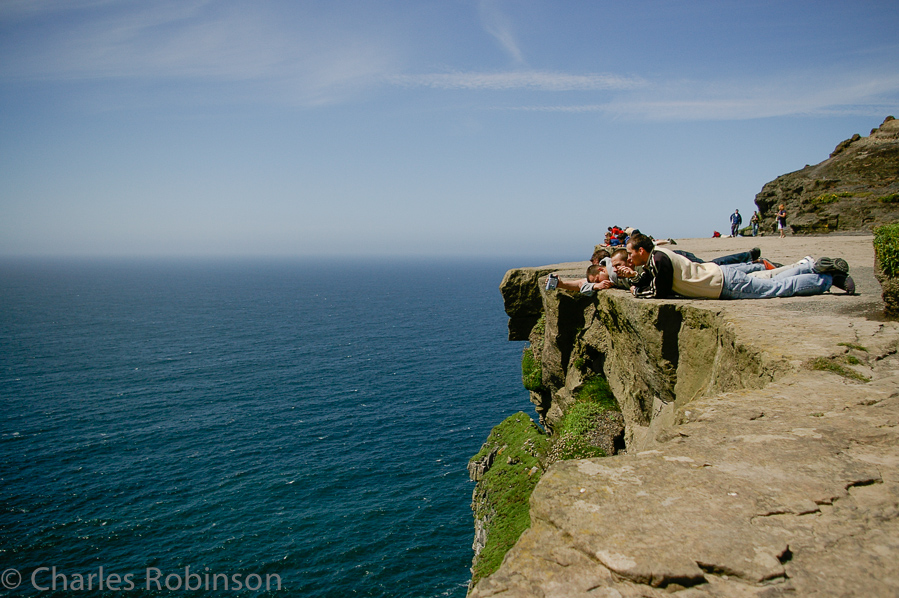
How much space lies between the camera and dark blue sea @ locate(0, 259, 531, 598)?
2648 centimetres

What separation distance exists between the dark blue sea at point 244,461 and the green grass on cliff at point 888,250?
2391cm

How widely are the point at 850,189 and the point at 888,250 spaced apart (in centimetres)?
2689

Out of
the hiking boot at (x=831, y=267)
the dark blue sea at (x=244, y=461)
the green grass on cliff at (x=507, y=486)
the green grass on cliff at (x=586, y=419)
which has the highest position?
the hiking boot at (x=831, y=267)

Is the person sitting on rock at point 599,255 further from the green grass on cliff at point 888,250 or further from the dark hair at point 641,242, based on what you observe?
the green grass on cliff at point 888,250

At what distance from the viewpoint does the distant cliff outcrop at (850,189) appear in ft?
85.3

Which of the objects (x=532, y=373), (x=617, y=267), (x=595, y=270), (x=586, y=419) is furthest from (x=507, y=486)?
(x=617, y=267)

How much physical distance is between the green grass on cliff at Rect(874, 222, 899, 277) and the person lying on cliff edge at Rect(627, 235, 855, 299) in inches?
82.7

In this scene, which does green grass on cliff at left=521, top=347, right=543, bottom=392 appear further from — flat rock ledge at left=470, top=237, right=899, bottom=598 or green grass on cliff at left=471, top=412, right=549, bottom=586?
flat rock ledge at left=470, top=237, right=899, bottom=598

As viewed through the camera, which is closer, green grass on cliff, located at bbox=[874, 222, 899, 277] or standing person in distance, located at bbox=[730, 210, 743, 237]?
green grass on cliff, located at bbox=[874, 222, 899, 277]

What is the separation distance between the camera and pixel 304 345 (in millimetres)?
73938

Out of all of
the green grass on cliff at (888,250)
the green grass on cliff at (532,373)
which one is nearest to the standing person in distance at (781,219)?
the green grass on cliff at (532,373)

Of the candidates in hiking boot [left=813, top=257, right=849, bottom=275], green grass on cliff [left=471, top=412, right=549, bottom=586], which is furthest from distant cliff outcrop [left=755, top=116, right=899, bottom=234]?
hiking boot [left=813, top=257, right=849, bottom=275]

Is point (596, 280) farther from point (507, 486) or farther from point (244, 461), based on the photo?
point (244, 461)

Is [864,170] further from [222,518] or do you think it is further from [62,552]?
[62,552]
